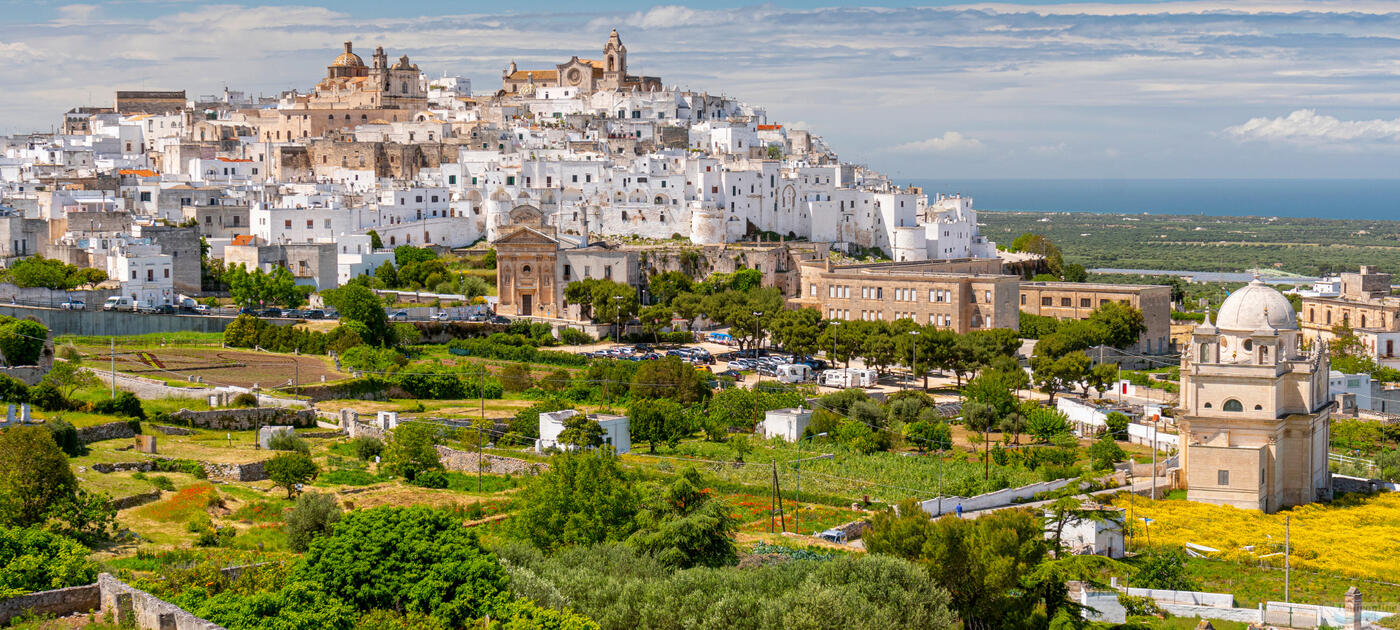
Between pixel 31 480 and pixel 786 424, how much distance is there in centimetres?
2286

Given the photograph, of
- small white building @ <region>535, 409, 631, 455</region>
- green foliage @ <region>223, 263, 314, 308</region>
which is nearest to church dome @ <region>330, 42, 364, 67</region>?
green foliage @ <region>223, 263, 314, 308</region>

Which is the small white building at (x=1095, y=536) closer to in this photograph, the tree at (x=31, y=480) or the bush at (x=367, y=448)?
the bush at (x=367, y=448)

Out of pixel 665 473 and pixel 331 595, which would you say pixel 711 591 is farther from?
pixel 665 473

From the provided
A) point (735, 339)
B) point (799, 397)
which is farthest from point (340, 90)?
point (799, 397)

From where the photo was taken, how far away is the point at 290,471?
32406mm

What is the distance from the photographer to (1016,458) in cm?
4053

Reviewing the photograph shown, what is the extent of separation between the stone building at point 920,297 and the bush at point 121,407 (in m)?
31.3

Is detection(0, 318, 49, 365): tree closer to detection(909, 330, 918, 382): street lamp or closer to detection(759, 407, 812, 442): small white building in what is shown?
detection(759, 407, 812, 442): small white building

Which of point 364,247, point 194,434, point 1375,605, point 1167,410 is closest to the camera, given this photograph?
point 1375,605

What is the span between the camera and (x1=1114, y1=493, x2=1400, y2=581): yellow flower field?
1141 inches

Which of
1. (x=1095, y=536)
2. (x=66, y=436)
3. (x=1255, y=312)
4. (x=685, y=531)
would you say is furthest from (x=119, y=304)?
(x=1095, y=536)

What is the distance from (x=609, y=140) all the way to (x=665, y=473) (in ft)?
190

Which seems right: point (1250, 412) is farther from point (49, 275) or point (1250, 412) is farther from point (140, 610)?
point (49, 275)

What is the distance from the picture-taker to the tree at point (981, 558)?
24.7 metres
